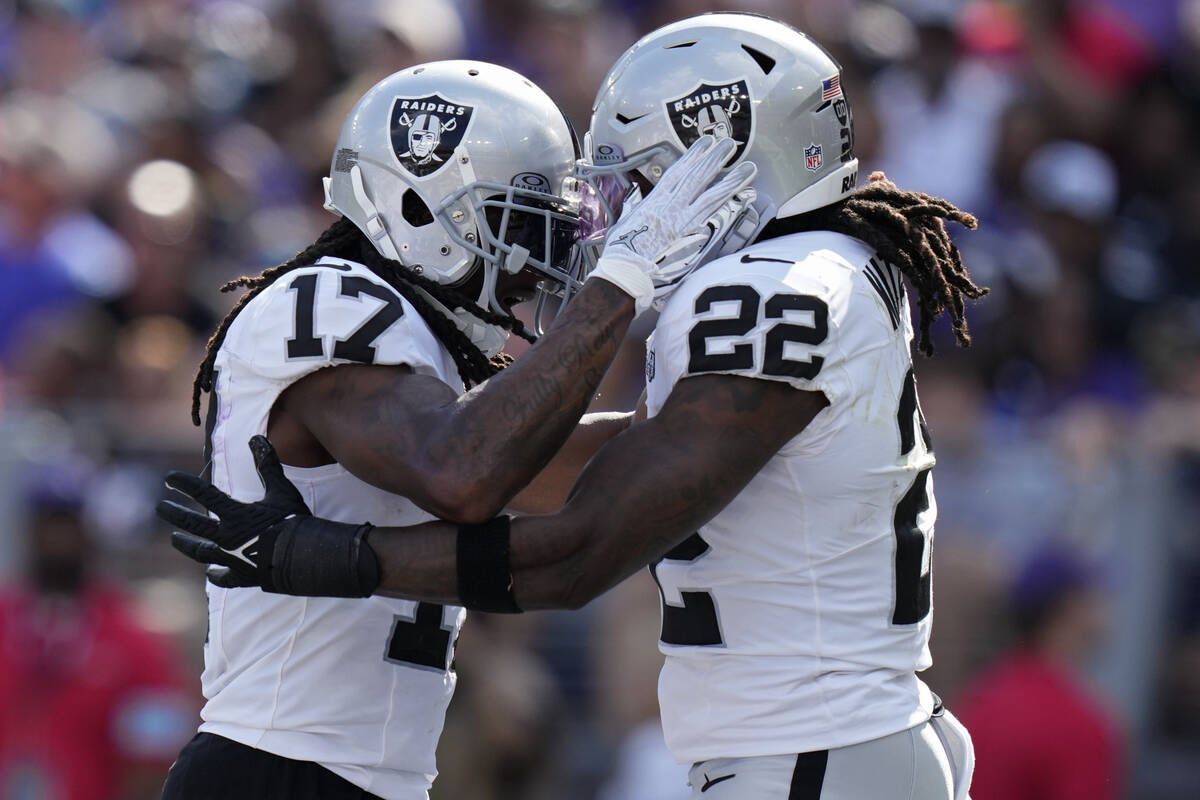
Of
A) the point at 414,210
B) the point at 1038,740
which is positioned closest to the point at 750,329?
the point at 414,210

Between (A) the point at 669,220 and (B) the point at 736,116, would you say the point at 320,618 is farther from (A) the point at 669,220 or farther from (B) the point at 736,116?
(B) the point at 736,116

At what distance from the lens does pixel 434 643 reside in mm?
3736

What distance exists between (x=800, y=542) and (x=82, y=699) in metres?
4.43

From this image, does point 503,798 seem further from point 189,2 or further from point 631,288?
point 189,2

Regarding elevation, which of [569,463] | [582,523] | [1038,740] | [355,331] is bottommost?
[1038,740]

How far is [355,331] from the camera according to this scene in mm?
3445

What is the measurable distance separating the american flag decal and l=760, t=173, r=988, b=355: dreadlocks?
0.71 feet

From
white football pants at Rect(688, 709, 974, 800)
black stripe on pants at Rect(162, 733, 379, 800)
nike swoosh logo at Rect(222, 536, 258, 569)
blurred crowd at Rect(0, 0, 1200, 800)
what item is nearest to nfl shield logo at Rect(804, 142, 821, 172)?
white football pants at Rect(688, 709, 974, 800)

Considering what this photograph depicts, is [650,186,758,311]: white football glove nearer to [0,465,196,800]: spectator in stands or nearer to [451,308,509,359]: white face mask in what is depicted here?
[451,308,509,359]: white face mask

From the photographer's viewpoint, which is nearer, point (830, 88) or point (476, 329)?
point (830, 88)

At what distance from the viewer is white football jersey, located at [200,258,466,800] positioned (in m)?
3.48

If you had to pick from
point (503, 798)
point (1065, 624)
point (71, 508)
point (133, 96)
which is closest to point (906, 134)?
point (1065, 624)

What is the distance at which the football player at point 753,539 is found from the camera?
10.7 feet

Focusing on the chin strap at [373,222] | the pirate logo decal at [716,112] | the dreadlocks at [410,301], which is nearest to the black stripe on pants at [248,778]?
the dreadlocks at [410,301]
